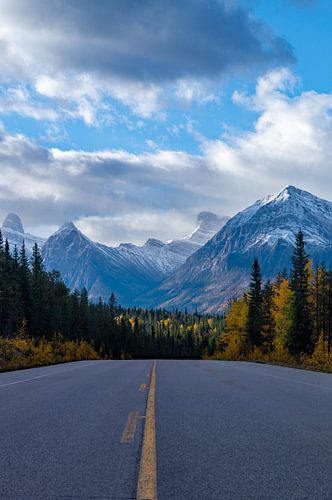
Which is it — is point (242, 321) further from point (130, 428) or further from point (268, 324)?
point (130, 428)

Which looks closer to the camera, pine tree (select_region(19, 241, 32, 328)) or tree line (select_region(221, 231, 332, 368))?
tree line (select_region(221, 231, 332, 368))

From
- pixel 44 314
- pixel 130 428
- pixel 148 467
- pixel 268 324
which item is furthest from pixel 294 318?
pixel 148 467

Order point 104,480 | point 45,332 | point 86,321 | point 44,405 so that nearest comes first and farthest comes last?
1. point 104,480
2. point 44,405
3. point 45,332
4. point 86,321

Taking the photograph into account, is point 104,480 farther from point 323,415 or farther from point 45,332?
point 45,332

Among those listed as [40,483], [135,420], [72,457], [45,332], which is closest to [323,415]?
[135,420]

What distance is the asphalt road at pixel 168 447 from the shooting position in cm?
449

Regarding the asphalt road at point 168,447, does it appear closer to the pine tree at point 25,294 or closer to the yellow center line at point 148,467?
the yellow center line at point 148,467

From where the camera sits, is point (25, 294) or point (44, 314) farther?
point (44, 314)

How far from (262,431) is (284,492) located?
2913 millimetres

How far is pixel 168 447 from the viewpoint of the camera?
19.9ft

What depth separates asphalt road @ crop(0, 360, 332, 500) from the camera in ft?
14.7

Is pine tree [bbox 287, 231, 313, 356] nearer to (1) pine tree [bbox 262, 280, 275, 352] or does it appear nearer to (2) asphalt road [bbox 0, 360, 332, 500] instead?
(1) pine tree [bbox 262, 280, 275, 352]

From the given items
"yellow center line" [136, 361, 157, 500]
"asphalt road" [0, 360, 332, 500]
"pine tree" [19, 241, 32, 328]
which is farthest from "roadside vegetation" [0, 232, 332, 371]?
"yellow center line" [136, 361, 157, 500]

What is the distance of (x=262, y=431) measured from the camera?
722 cm
